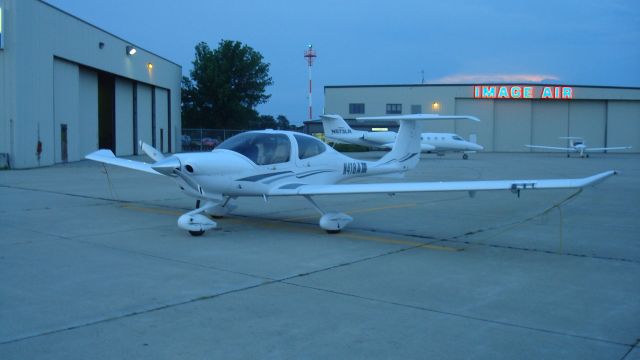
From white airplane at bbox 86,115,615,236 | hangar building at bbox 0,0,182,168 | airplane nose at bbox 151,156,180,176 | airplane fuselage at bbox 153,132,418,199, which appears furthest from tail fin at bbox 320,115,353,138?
airplane nose at bbox 151,156,180,176

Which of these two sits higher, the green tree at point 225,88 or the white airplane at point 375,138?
the green tree at point 225,88

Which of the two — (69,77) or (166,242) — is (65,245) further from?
(69,77)

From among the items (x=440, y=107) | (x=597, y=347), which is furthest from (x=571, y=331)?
(x=440, y=107)

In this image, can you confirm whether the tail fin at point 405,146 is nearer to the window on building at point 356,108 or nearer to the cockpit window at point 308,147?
the cockpit window at point 308,147

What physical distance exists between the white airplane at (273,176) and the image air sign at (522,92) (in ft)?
194

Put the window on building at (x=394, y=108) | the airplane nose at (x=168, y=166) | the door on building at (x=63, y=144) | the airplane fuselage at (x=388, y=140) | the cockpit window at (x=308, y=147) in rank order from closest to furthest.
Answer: the airplane nose at (x=168, y=166)
the cockpit window at (x=308, y=147)
the door on building at (x=63, y=144)
the airplane fuselage at (x=388, y=140)
the window on building at (x=394, y=108)

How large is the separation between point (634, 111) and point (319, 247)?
236ft

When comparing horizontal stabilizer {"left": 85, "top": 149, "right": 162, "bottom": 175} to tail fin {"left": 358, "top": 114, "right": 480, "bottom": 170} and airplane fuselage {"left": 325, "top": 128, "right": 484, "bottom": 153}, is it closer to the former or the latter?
tail fin {"left": 358, "top": 114, "right": 480, "bottom": 170}

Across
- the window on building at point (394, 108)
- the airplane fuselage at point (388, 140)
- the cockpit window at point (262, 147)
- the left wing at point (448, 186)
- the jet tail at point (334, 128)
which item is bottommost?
the left wing at point (448, 186)

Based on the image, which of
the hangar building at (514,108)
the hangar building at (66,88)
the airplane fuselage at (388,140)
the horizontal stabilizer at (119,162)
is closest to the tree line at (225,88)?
the hangar building at (514,108)

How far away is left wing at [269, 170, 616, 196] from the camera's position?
8.33 meters

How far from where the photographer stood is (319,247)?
8875 millimetres

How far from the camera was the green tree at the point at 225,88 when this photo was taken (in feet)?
208

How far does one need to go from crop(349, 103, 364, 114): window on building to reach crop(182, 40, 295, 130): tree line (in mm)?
9649
